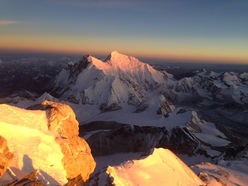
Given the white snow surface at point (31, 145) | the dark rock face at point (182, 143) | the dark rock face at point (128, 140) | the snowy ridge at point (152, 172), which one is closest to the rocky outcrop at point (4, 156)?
the white snow surface at point (31, 145)

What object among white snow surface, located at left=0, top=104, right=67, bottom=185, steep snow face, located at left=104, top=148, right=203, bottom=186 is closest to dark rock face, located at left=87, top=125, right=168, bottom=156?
steep snow face, located at left=104, top=148, right=203, bottom=186

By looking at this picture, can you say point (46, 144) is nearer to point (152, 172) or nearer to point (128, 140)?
point (152, 172)

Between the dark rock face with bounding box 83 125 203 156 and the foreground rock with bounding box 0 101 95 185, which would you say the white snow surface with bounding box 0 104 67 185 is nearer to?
the foreground rock with bounding box 0 101 95 185

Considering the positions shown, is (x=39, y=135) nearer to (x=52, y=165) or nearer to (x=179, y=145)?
(x=52, y=165)

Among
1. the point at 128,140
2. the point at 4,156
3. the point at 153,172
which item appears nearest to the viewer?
the point at 4,156

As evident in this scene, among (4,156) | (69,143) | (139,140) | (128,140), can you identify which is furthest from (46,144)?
(128,140)

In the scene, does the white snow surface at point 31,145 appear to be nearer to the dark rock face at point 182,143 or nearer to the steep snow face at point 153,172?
the steep snow face at point 153,172

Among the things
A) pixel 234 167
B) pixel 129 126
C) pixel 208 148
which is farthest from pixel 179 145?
pixel 234 167
